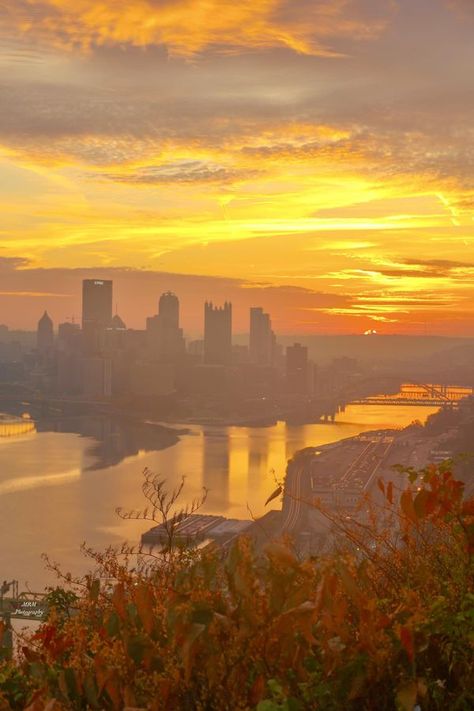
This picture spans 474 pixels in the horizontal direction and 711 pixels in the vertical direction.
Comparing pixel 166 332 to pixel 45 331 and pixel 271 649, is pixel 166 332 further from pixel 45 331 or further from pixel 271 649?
pixel 271 649

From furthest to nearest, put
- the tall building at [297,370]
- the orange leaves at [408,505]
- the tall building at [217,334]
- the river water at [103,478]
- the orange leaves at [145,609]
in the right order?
the tall building at [217,334], the tall building at [297,370], the river water at [103,478], the orange leaves at [408,505], the orange leaves at [145,609]

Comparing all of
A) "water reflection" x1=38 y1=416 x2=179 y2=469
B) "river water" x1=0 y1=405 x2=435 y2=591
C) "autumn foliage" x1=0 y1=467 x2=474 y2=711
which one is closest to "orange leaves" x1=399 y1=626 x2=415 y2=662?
"autumn foliage" x1=0 y1=467 x2=474 y2=711

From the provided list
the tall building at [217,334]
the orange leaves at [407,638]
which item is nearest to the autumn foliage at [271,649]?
the orange leaves at [407,638]

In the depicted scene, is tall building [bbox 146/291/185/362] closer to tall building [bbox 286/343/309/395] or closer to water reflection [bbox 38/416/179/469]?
tall building [bbox 286/343/309/395]

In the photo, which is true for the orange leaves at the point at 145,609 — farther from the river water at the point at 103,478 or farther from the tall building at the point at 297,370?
the tall building at the point at 297,370

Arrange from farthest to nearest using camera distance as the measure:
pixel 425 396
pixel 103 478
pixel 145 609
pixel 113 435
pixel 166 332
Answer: pixel 166 332, pixel 425 396, pixel 113 435, pixel 103 478, pixel 145 609

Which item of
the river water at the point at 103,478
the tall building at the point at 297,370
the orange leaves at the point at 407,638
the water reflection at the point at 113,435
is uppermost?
the orange leaves at the point at 407,638

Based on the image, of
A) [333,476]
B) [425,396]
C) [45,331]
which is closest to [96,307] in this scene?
[45,331]
